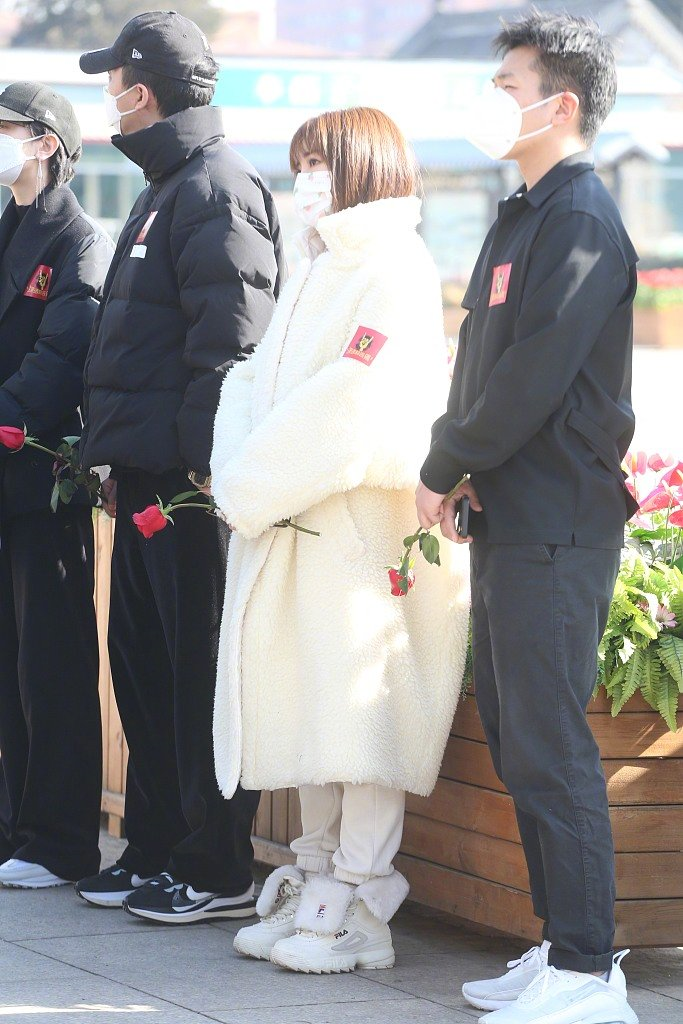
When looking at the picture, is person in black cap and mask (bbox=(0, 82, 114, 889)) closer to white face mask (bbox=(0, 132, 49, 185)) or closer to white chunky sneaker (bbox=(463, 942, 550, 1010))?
white face mask (bbox=(0, 132, 49, 185))

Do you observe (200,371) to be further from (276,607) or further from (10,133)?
(10,133)

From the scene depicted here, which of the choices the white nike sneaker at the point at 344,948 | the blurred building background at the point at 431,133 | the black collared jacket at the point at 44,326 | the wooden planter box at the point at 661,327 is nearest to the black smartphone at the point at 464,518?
the white nike sneaker at the point at 344,948

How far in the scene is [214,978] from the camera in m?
3.16

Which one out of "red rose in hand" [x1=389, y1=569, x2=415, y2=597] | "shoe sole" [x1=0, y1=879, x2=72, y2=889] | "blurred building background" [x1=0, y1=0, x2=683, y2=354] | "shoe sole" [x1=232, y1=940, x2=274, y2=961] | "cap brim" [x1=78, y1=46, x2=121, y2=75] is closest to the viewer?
"red rose in hand" [x1=389, y1=569, x2=415, y2=597]

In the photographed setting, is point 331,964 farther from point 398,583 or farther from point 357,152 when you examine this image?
point 357,152

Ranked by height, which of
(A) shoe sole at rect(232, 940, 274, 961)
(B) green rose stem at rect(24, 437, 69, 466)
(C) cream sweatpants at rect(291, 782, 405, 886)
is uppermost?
(B) green rose stem at rect(24, 437, 69, 466)

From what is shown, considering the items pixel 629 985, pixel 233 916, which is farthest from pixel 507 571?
pixel 233 916

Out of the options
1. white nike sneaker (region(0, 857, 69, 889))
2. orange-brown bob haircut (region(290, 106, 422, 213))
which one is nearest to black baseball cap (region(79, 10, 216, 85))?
orange-brown bob haircut (region(290, 106, 422, 213))

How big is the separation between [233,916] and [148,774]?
0.42 metres

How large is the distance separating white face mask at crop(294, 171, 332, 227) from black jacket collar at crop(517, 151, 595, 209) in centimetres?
50

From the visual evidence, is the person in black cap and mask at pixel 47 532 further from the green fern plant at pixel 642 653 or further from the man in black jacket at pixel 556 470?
the green fern plant at pixel 642 653

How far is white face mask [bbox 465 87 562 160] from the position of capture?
2.86m

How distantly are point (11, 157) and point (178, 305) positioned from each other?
0.80 metres

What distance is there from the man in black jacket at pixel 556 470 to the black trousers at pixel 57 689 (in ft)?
4.78
